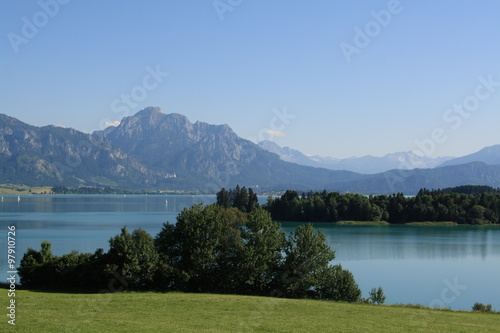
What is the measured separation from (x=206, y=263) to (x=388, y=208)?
103 meters

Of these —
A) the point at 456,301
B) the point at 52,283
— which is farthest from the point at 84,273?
the point at 456,301

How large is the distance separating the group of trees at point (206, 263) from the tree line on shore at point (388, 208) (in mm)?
89198

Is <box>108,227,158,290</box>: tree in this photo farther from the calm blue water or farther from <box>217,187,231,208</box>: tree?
<box>217,187,231,208</box>: tree

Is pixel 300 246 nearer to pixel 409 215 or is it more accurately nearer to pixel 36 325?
pixel 36 325

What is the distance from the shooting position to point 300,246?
38750 millimetres

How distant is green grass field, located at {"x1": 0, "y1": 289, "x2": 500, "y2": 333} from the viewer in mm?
21297

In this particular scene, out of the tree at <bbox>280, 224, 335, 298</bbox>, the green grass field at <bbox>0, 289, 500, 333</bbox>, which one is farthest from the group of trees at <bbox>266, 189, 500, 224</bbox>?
the green grass field at <bbox>0, 289, 500, 333</bbox>

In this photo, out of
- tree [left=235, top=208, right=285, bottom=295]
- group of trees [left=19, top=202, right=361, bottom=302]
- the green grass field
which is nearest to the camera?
the green grass field

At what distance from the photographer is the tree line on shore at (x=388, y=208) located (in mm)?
126688

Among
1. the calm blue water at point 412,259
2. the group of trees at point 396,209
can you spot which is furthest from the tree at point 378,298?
the group of trees at point 396,209

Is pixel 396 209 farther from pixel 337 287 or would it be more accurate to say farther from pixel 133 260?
pixel 133 260

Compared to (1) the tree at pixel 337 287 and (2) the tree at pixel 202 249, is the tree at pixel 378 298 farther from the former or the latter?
(2) the tree at pixel 202 249

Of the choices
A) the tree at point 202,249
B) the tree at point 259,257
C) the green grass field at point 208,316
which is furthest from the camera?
the tree at point 259,257

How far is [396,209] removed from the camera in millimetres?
130625
